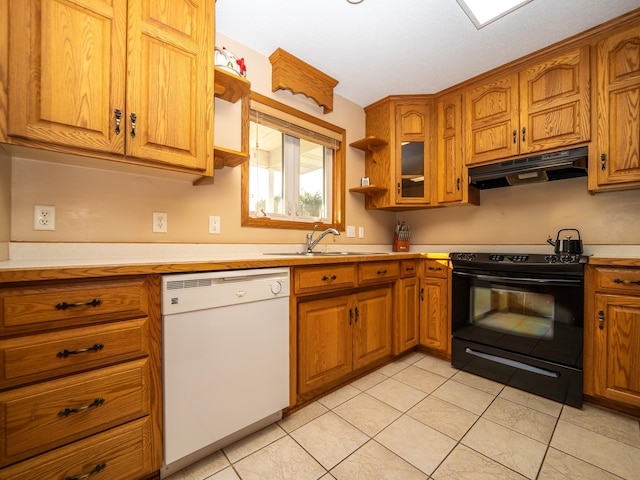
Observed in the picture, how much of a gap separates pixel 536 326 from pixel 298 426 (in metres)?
1.67

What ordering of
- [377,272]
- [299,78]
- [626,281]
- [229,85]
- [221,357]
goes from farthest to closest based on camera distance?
[299,78] < [377,272] < [229,85] < [626,281] < [221,357]

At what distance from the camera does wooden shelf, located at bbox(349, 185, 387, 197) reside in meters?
2.60

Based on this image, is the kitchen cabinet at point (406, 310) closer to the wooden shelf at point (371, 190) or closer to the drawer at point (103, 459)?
the wooden shelf at point (371, 190)

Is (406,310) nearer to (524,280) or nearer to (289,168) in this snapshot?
(524,280)

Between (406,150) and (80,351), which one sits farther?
(406,150)

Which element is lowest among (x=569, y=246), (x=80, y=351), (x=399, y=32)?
(x=80, y=351)

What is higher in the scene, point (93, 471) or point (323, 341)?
point (323, 341)

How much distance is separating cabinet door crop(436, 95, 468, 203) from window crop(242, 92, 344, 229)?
0.94 metres

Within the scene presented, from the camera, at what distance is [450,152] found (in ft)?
8.20

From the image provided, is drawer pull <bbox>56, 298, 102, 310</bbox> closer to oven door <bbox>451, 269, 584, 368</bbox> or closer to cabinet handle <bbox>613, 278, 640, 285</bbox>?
oven door <bbox>451, 269, 584, 368</bbox>

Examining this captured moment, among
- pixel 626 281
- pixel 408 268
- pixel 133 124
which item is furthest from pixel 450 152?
pixel 133 124

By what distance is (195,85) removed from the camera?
4.56 feet

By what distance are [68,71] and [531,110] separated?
2810 millimetres

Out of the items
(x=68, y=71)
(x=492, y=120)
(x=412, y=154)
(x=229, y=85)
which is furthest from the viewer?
(x=412, y=154)
